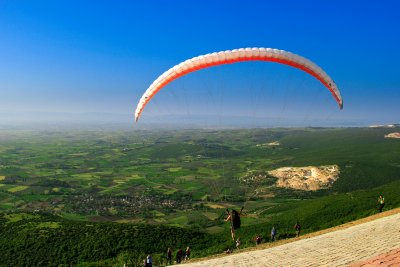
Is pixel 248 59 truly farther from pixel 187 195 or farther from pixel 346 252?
pixel 187 195

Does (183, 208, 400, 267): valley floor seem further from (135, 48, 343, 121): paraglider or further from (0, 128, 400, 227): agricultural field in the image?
(0, 128, 400, 227): agricultural field

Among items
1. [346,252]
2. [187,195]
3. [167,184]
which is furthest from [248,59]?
[167,184]

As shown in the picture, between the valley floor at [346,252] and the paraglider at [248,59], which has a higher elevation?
the paraglider at [248,59]

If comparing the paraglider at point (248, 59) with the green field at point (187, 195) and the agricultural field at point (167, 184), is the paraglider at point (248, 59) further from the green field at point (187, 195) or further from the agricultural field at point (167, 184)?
the agricultural field at point (167, 184)

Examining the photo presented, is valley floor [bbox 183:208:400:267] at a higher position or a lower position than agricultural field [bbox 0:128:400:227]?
higher

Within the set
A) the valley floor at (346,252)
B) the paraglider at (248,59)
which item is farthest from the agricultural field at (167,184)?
the paraglider at (248,59)

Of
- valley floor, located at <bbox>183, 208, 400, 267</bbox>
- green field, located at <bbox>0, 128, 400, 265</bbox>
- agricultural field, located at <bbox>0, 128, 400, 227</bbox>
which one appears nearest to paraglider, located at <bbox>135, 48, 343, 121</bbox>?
valley floor, located at <bbox>183, 208, 400, 267</bbox>

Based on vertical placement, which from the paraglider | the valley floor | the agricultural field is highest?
the paraglider

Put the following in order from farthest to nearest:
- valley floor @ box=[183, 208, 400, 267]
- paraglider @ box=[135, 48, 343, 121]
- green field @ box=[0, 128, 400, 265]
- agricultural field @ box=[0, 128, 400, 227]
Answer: agricultural field @ box=[0, 128, 400, 227] < green field @ box=[0, 128, 400, 265] < paraglider @ box=[135, 48, 343, 121] < valley floor @ box=[183, 208, 400, 267]

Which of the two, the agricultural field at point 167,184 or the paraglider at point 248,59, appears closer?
the paraglider at point 248,59
